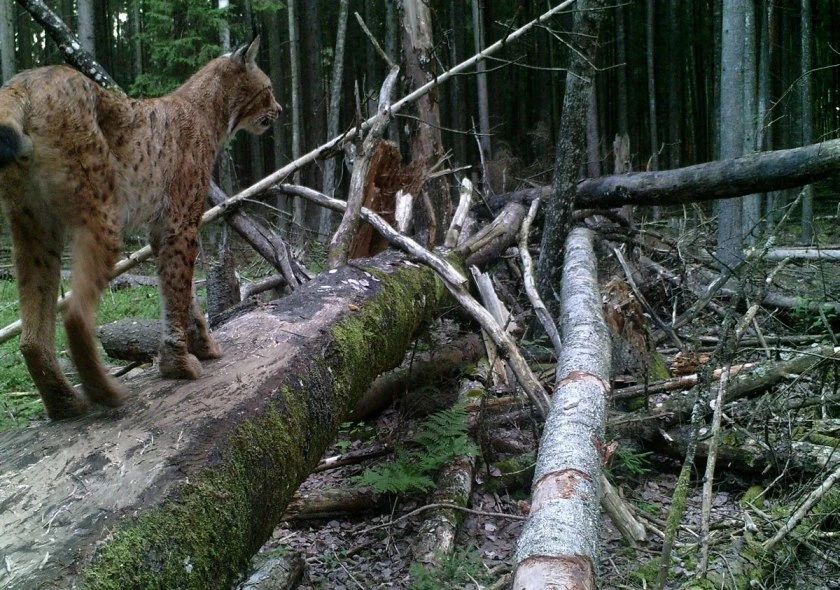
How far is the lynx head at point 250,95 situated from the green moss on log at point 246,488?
186cm

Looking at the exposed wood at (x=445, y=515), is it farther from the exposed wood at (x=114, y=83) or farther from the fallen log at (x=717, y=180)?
the fallen log at (x=717, y=180)

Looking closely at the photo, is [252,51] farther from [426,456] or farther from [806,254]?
[806,254]

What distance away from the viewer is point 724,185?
7.17m

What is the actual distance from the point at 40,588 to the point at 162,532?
0.45 metres

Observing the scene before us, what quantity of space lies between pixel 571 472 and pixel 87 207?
2829 mm

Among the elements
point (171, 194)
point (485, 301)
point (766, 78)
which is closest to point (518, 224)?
point (485, 301)

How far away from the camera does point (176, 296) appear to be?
4172 mm

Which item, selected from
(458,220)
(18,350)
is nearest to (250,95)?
(458,220)

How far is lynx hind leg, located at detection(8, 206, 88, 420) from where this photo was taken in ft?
11.1

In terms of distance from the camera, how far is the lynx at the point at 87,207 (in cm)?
337

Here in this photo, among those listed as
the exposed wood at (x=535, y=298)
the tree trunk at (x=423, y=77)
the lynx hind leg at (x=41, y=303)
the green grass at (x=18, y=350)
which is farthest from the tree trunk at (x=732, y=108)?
the lynx hind leg at (x=41, y=303)

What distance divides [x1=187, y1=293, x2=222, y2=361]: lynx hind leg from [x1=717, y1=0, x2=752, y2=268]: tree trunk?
725cm

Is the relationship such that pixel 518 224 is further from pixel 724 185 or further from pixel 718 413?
pixel 718 413

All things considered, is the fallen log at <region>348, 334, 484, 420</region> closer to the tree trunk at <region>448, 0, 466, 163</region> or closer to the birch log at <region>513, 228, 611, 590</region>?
the birch log at <region>513, 228, 611, 590</region>
